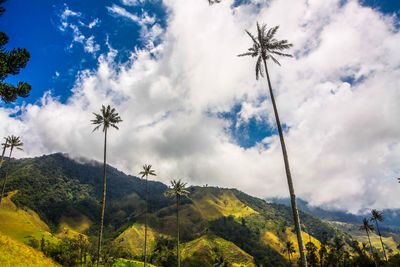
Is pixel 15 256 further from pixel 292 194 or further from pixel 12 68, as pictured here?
pixel 292 194

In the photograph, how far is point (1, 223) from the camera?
450 feet

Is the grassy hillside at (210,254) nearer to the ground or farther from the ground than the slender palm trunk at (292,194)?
nearer to the ground

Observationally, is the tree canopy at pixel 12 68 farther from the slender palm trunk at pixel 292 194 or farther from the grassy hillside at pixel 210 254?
the grassy hillside at pixel 210 254

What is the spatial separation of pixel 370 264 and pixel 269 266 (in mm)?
85045

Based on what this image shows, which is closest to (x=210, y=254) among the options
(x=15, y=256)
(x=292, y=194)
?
(x=15, y=256)

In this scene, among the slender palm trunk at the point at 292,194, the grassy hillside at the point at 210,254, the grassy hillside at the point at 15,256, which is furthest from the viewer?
Result: the grassy hillside at the point at 210,254

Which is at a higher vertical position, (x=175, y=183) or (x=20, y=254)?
(x=175, y=183)

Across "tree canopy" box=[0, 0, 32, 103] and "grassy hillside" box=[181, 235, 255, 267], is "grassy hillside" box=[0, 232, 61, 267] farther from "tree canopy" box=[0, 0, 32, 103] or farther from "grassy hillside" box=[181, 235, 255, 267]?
"grassy hillside" box=[181, 235, 255, 267]

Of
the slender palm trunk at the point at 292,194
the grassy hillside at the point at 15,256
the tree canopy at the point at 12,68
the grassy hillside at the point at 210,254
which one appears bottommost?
the grassy hillside at the point at 210,254

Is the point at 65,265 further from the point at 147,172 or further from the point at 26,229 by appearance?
the point at 26,229

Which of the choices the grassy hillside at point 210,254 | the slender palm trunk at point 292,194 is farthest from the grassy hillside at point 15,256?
the grassy hillside at point 210,254

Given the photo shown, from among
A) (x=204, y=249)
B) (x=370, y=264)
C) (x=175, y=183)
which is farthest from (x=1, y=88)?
(x=204, y=249)

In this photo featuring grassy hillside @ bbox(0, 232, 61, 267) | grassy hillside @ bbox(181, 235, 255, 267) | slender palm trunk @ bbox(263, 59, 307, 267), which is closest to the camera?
slender palm trunk @ bbox(263, 59, 307, 267)

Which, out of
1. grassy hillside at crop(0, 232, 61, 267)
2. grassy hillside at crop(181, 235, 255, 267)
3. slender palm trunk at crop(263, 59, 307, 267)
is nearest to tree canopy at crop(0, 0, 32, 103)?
grassy hillside at crop(0, 232, 61, 267)
